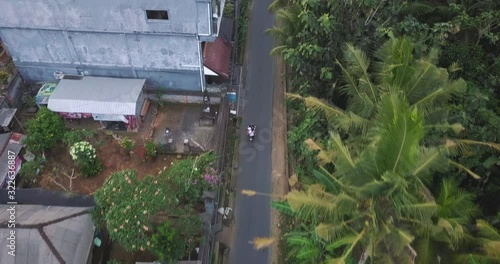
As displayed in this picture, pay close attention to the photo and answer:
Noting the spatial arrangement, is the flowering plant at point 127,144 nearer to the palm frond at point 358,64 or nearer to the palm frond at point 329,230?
the palm frond at point 358,64

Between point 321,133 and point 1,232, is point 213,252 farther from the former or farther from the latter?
point 1,232

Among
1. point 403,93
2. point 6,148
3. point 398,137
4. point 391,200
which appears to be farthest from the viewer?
point 6,148

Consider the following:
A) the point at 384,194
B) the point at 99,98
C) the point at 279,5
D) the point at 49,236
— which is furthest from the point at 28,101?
the point at 384,194

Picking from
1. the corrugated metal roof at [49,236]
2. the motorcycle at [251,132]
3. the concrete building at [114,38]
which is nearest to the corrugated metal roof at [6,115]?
the concrete building at [114,38]

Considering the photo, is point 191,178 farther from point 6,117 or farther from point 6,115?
point 6,115

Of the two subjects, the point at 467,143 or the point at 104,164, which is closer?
the point at 467,143

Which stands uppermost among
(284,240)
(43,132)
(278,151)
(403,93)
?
(403,93)

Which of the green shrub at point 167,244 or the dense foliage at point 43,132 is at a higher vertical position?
the dense foliage at point 43,132
